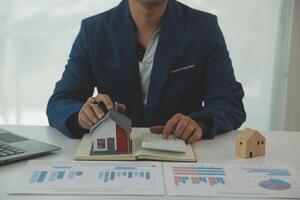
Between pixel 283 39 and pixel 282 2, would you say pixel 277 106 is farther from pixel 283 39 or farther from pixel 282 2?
pixel 282 2

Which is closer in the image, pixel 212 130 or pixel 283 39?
pixel 212 130

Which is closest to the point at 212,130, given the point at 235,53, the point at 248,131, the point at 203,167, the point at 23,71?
the point at 248,131

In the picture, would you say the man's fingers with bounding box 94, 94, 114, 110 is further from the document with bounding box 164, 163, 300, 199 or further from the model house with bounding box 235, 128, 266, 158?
the model house with bounding box 235, 128, 266, 158

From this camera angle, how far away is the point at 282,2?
2350mm

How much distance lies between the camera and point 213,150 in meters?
1.15

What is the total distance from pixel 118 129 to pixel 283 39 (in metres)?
1.59

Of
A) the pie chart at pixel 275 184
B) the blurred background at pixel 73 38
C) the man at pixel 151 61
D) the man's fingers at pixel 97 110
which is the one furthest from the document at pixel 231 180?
the blurred background at pixel 73 38

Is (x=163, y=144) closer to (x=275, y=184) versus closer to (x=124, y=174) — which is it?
(x=124, y=174)

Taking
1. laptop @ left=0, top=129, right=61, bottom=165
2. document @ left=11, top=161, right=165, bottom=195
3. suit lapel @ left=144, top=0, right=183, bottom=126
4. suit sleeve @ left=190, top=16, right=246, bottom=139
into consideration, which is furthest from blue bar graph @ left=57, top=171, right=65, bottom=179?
suit lapel @ left=144, top=0, right=183, bottom=126

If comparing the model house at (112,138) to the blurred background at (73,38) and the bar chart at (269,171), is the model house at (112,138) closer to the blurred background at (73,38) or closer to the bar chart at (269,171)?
the bar chart at (269,171)

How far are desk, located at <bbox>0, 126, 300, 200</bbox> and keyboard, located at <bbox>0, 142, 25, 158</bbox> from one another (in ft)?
0.12

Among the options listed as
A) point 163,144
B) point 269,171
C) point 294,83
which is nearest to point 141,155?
point 163,144

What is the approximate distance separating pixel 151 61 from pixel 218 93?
24 centimetres

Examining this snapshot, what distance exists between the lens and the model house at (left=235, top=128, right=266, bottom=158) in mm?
1088
